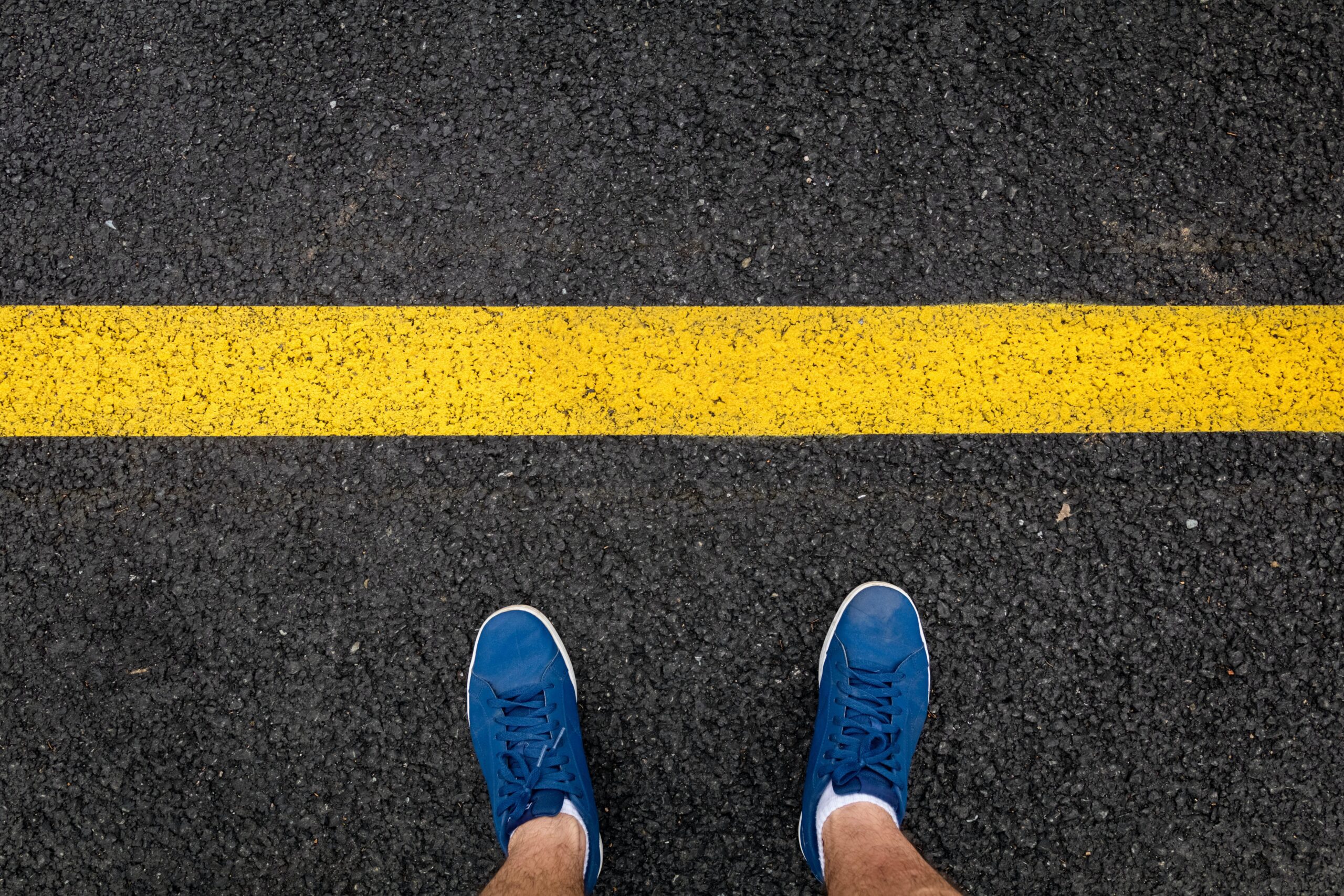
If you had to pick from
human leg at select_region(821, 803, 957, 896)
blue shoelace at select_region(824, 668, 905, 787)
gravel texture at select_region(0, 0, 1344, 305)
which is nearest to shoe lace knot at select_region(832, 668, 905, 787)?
blue shoelace at select_region(824, 668, 905, 787)

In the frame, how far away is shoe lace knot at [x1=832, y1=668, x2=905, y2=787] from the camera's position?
178 cm

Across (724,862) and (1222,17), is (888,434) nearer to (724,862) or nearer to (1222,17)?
(724,862)

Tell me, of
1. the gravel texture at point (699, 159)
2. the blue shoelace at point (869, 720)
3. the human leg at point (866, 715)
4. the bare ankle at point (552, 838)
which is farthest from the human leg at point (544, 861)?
the gravel texture at point (699, 159)

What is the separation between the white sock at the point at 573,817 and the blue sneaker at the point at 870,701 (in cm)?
54

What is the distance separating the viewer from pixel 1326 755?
1771 millimetres

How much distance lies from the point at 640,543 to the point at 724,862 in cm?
84

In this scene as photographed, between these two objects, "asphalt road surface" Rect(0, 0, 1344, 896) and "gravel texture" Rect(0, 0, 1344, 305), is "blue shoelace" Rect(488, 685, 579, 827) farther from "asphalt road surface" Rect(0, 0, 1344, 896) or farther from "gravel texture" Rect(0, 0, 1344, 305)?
"gravel texture" Rect(0, 0, 1344, 305)

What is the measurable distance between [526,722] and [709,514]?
2.33 ft

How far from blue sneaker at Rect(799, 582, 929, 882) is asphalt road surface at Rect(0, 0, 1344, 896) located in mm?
53

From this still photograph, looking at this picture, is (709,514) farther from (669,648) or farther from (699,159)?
(699,159)

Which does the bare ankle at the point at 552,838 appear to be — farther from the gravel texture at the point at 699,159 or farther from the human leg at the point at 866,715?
the gravel texture at the point at 699,159

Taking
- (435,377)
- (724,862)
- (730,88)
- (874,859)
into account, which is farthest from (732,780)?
(730,88)

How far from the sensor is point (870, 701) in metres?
1.81

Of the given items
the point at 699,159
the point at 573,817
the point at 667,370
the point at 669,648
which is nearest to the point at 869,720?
the point at 669,648
